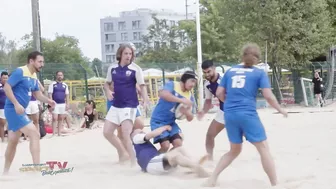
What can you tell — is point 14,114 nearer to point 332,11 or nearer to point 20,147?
point 20,147

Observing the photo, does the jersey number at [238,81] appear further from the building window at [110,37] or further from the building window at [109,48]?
the building window at [109,48]

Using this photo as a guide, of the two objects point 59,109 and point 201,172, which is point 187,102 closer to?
point 201,172

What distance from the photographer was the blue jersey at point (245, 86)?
589 cm

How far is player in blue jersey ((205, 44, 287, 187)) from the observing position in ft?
19.2

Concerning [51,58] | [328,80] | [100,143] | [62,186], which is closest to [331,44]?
[328,80]

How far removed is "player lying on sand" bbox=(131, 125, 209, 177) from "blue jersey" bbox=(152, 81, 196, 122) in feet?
0.49

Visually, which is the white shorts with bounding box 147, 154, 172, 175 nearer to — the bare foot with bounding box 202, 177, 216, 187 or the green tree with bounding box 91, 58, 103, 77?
the bare foot with bounding box 202, 177, 216, 187

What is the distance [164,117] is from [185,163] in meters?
0.97

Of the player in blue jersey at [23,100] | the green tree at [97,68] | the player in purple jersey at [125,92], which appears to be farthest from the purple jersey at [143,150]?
the green tree at [97,68]

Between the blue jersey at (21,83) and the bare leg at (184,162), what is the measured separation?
2.08 meters

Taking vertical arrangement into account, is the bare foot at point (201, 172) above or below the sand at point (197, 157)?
above

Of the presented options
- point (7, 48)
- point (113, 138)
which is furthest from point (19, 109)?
point (7, 48)

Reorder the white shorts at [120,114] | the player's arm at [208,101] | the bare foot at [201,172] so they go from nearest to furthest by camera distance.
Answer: the bare foot at [201,172] < the white shorts at [120,114] < the player's arm at [208,101]

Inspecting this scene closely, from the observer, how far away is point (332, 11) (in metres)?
30.6
